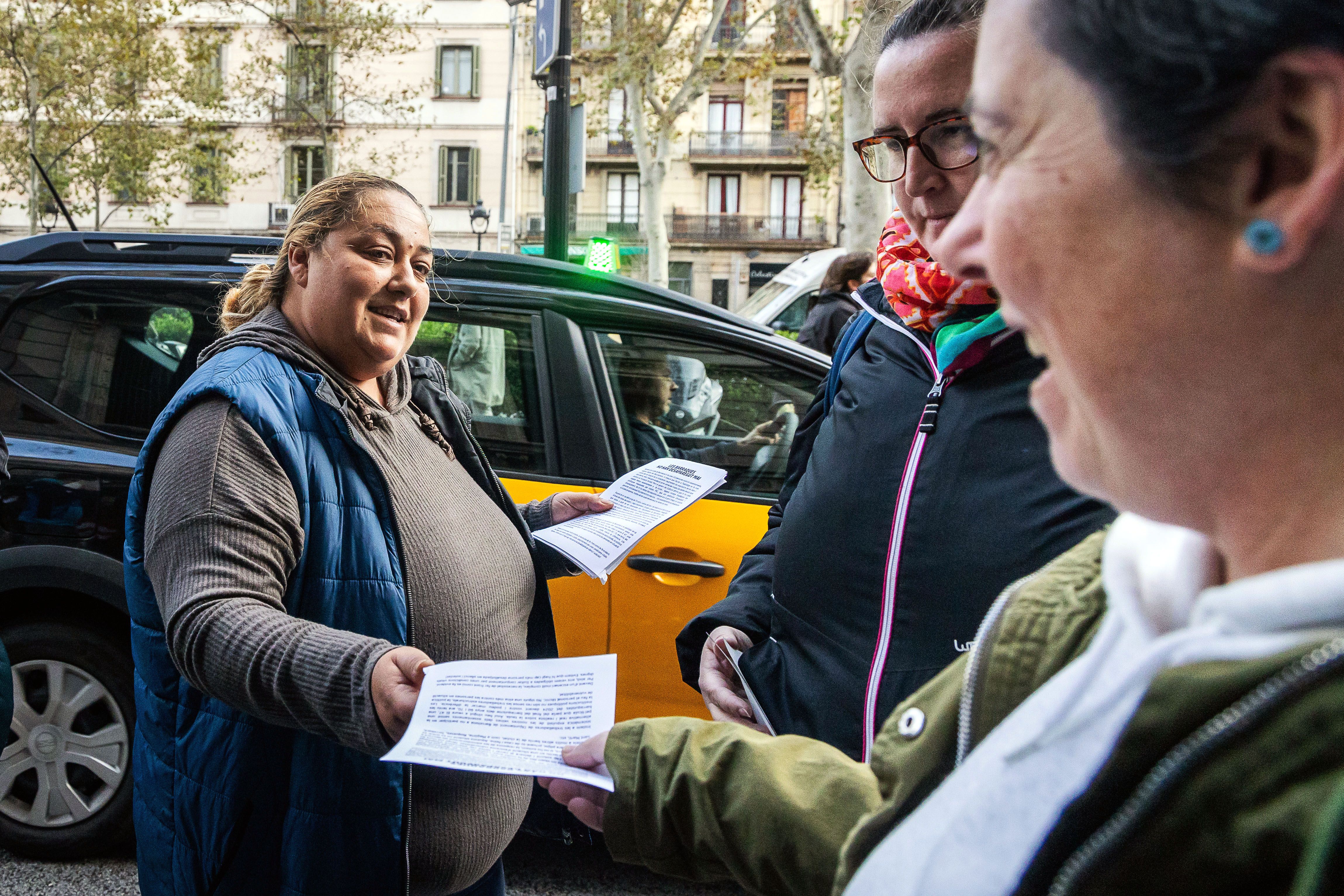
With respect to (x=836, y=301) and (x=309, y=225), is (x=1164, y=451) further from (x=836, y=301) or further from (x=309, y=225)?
(x=836, y=301)

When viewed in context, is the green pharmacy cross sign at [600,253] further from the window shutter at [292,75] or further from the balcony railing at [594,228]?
the balcony railing at [594,228]

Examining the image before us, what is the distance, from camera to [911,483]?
5.04 feet

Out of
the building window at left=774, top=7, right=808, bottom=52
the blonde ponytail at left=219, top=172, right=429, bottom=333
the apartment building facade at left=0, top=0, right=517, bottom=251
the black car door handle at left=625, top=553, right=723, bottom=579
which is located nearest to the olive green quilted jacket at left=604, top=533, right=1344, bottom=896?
the blonde ponytail at left=219, top=172, right=429, bottom=333

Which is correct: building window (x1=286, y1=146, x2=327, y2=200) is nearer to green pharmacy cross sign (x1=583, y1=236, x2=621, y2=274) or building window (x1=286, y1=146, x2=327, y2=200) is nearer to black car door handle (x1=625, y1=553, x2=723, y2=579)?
green pharmacy cross sign (x1=583, y1=236, x2=621, y2=274)

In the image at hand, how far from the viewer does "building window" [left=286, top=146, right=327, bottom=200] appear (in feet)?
104

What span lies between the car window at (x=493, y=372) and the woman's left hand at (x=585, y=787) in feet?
6.96

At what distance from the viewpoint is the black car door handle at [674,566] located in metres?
3.04

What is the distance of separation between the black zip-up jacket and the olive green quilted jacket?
459mm

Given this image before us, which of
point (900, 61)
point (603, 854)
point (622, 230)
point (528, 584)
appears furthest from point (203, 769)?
point (622, 230)

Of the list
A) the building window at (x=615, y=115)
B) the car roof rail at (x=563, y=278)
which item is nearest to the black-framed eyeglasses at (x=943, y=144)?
the car roof rail at (x=563, y=278)

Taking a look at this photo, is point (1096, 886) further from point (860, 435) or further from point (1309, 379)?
point (860, 435)

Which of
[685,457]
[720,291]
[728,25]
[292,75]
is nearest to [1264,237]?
[685,457]

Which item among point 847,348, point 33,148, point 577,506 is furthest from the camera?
point 33,148

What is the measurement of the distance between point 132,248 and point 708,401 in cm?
189
